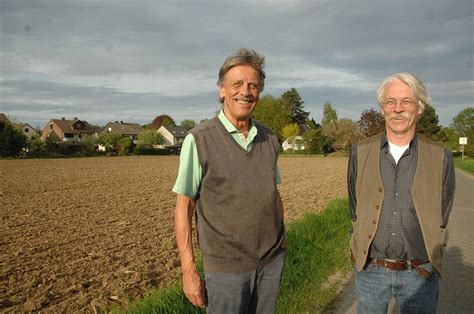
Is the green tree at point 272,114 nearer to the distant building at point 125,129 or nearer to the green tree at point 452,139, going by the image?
the distant building at point 125,129

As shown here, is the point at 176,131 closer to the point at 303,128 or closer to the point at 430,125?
the point at 303,128

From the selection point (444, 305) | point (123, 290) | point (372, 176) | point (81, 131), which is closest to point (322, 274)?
point (444, 305)

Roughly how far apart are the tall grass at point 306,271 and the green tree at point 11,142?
169 ft

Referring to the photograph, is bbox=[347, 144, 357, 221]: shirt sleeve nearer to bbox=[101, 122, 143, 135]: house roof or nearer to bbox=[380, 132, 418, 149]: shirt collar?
bbox=[380, 132, 418, 149]: shirt collar

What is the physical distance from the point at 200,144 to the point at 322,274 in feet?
12.3

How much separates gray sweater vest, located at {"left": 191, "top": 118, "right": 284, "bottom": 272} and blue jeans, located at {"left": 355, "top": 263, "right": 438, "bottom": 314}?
81 cm

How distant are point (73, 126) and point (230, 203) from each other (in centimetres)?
10471

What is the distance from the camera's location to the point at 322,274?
5406mm

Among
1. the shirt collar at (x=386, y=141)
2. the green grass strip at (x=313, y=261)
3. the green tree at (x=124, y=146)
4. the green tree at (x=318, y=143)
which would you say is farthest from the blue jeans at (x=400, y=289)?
the green tree at (x=318, y=143)

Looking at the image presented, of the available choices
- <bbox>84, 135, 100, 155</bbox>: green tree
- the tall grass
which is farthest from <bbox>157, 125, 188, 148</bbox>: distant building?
the tall grass

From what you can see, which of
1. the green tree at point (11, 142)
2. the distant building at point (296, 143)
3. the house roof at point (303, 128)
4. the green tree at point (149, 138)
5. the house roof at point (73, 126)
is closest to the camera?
the green tree at point (11, 142)

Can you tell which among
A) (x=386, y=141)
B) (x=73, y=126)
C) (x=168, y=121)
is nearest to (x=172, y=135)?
(x=168, y=121)

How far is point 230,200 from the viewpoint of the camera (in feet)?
7.77

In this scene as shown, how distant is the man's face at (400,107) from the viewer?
101 inches
